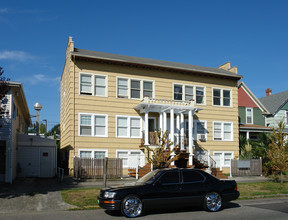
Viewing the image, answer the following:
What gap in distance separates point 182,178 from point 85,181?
10126 mm

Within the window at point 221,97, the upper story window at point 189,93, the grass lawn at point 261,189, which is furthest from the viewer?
the window at point 221,97

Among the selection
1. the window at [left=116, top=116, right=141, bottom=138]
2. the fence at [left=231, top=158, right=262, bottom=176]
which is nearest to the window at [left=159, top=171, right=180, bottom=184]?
the window at [left=116, top=116, right=141, bottom=138]

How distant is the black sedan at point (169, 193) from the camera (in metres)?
10.3

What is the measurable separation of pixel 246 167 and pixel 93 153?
38.8 feet

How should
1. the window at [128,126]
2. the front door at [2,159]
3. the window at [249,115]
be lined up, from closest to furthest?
the front door at [2,159]
the window at [128,126]
the window at [249,115]

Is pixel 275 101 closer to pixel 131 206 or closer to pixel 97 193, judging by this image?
pixel 97 193

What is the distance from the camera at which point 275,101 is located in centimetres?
3975

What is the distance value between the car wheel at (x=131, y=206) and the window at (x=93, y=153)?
12.8m

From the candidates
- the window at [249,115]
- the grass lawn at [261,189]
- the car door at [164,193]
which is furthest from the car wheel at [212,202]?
the window at [249,115]

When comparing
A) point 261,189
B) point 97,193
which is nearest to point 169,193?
point 97,193

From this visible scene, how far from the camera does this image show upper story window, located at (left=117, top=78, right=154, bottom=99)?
2427 cm

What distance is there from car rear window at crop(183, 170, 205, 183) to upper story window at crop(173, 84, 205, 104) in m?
14.9

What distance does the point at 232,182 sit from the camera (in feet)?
39.0

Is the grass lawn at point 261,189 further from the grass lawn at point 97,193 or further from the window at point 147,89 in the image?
the window at point 147,89
